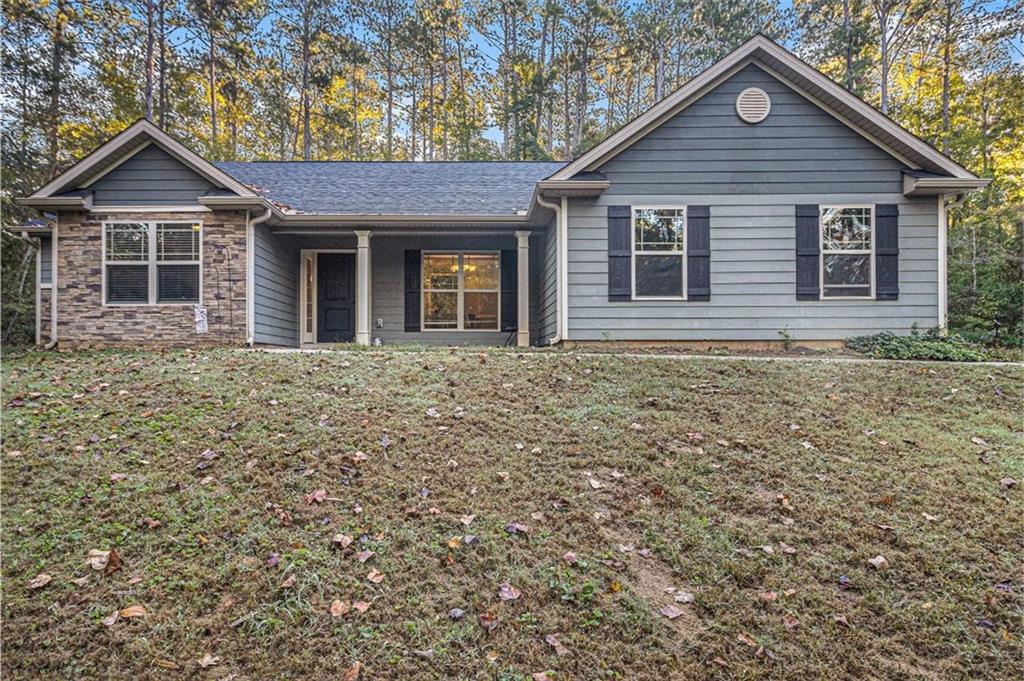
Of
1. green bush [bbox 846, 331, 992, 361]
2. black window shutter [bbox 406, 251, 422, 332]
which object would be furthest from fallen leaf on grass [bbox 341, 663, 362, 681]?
black window shutter [bbox 406, 251, 422, 332]

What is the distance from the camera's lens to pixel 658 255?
9094mm

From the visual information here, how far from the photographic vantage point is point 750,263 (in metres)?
9.05

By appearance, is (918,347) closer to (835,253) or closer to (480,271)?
(835,253)

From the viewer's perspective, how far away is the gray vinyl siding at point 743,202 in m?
9.00

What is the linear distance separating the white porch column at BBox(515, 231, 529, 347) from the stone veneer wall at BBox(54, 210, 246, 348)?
491 cm

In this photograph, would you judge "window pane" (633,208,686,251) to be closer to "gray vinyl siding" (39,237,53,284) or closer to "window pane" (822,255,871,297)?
"window pane" (822,255,871,297)

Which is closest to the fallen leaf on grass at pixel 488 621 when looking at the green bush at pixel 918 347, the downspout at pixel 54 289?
the green bush at pixel 918 347

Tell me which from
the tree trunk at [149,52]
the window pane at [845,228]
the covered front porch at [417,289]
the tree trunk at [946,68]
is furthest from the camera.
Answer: the tree trunk at [149,52]

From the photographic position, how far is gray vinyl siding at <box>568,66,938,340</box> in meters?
9.00

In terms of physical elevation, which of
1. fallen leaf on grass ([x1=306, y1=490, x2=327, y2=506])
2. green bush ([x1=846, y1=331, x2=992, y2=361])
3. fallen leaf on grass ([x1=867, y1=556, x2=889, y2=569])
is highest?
green bush ([x1=846, y1=331, x2=992, y2=361])

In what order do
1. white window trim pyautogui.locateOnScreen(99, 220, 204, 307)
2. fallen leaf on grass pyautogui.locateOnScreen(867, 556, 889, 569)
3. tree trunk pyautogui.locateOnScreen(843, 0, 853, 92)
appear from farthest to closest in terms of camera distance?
tree trunk pyautogui.locateOnScreen(843, 0, 853, 92), white window trim pyautogui.locateOnScreen(99, 220, 204, 307), fallen leaf on grass pyautogui.locateOnScreen(867, 556, 889, 569)

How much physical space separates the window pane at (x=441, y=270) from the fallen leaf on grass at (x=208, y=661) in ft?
31.0

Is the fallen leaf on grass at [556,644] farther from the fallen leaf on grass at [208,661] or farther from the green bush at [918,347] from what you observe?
the green bush at [918,347]

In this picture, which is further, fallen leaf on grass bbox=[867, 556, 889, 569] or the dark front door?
the dark front door
